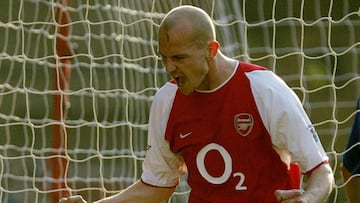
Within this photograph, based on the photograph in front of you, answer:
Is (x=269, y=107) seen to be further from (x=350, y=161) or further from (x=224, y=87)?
(x=350, y=161)

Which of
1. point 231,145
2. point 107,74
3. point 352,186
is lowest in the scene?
point 352,186

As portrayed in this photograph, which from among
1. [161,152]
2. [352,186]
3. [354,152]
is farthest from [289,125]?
[352,186]

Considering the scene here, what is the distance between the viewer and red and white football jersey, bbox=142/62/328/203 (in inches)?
127

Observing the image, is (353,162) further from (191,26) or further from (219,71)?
(191,26)

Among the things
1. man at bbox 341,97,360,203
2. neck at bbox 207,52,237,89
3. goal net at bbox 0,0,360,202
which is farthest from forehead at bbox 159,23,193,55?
goal net at bbox 0,0,360,202

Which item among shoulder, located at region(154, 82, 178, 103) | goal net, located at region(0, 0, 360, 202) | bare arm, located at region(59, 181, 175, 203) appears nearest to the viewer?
shoulder, located at region(154, 82, 178, 103)

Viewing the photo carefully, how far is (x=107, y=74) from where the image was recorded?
5.44 metres

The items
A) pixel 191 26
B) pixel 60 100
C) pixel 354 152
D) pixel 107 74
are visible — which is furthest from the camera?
pixel 107 74

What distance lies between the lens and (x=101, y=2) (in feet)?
17.6

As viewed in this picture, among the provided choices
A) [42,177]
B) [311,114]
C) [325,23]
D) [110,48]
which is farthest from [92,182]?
[325,23]

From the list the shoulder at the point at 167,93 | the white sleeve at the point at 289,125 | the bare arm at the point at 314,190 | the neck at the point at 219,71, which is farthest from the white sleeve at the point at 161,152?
the bare arm at the point at 314,190

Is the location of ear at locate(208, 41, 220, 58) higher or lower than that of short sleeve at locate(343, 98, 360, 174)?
higher

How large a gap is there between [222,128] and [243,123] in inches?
3.2

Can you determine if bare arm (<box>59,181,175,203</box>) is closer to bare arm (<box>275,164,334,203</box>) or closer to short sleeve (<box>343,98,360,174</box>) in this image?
bare arm (<box>275,164,334,203</box>)
